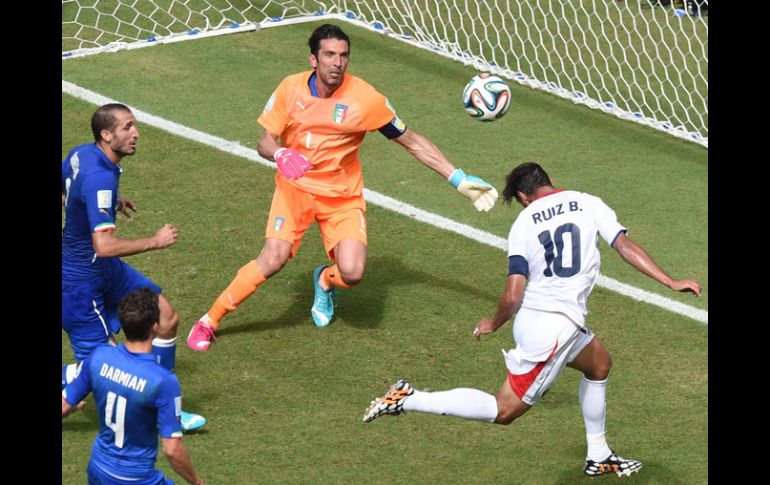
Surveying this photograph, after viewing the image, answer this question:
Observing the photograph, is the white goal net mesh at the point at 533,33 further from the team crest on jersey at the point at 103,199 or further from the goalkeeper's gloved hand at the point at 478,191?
the team crest on jersey at the point at 103,199

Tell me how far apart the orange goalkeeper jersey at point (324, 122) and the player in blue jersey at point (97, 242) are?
63.2 inches

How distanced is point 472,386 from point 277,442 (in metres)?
1.59

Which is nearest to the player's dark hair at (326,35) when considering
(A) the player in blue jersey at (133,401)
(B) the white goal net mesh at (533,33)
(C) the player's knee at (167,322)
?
(C) the player's knee at (167,322)

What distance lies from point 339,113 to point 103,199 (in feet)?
7.41

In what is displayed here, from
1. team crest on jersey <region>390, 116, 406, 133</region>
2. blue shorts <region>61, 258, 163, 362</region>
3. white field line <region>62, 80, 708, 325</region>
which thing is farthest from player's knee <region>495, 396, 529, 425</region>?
white field line <region>62, 80, 708, 325</region>

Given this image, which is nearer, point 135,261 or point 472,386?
point 472,386

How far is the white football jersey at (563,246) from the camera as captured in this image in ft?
26.8

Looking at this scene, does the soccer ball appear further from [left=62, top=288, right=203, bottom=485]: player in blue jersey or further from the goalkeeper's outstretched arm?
[left=62, top=288, right=203, bottom=485]: player in blue jersey

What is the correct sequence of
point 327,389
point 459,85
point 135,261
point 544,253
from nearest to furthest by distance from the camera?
point 544,253 < point 327,389 < point 135,261 < point 459,85

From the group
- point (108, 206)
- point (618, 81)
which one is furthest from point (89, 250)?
point (618, 81)

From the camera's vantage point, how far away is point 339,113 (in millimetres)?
9961

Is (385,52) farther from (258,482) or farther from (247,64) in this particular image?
(258,482)

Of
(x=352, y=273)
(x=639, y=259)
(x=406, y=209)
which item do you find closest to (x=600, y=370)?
(x=639, y=259)

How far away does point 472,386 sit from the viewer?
31.6ft
